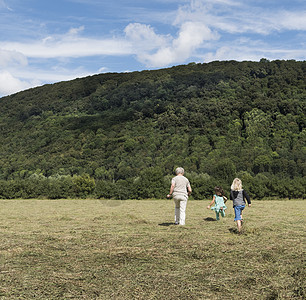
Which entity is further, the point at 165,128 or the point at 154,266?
the point at 165,128

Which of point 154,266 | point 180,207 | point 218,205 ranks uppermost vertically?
point 180,207

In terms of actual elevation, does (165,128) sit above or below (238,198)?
above

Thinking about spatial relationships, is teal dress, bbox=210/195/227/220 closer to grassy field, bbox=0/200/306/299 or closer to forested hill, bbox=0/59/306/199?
grassy field, bbox=0/200/306/299

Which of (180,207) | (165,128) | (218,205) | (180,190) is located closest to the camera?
(180,190)

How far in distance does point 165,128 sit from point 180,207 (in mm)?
80841

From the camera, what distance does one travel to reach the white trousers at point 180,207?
36.5ft

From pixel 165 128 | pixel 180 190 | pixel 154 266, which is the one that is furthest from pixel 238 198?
pixel 165 128

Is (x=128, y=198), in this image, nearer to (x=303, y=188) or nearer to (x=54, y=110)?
(x=303, y=188)

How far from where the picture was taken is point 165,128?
91.9 meters

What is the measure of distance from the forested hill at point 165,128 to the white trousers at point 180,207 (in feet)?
88.2

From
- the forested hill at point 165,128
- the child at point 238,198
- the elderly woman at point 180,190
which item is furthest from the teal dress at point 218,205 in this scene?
the forested hill at point 165,128

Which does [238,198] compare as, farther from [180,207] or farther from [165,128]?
A: [165,128]

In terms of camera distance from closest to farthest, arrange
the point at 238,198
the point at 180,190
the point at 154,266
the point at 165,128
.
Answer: the point at 154,266
the point at 238,198
the point at 180,190
the point at 165,128

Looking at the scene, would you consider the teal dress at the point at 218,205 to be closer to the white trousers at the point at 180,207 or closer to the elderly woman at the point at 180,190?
the white trousers at the point at 180,207
